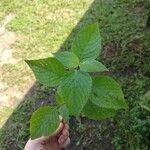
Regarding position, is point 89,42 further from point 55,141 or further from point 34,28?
point 34,28

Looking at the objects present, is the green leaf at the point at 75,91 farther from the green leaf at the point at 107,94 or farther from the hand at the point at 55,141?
the hand at the point at 55,141

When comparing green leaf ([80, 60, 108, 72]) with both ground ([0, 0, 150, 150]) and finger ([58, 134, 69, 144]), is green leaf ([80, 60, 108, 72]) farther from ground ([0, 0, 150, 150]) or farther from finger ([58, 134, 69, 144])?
ground ([0, 0, 150, 150])

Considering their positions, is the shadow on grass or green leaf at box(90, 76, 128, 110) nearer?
green leaf at box(90, 76, 128, 110)

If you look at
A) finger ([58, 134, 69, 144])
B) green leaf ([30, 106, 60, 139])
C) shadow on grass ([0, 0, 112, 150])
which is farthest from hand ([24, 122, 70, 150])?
shadow on grass ([0, 0, 112, 150])

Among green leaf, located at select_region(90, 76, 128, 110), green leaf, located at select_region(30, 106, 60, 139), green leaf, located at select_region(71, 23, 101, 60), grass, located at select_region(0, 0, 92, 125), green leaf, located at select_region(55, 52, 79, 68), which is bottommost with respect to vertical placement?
grass, located at select_region(0, 0, 92, 125)

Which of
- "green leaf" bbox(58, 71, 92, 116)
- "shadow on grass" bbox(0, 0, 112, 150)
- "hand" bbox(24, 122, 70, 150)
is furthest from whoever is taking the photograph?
"shadow on grass" bbox(0, 0, 112, 150)

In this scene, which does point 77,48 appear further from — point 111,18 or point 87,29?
point 111,18

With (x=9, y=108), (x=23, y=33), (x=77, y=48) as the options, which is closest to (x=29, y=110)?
(x=9, y=108)

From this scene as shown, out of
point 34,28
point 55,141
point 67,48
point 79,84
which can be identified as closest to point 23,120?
point 67,48
